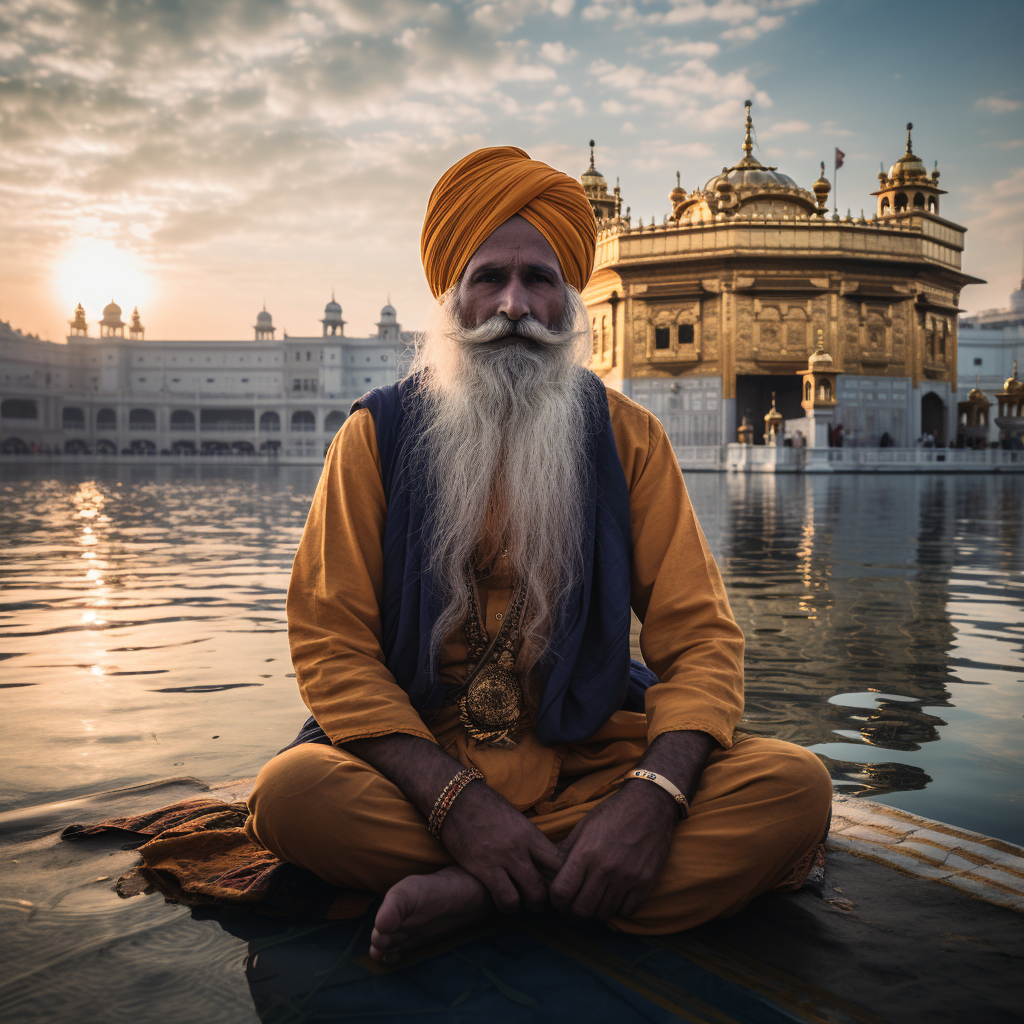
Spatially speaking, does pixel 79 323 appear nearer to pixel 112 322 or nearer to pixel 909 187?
pixel 112 322

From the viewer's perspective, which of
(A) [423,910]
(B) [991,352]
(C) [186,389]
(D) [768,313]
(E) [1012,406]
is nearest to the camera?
(A) [423,910]

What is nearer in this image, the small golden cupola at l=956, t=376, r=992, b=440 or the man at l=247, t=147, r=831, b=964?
the man at l=247, t=147, r=831, b=964

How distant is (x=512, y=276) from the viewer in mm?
1920

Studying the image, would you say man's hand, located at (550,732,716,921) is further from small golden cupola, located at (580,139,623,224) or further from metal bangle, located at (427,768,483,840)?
small golden cupola, located at (580,139,623,224)

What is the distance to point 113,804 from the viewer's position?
2.03m

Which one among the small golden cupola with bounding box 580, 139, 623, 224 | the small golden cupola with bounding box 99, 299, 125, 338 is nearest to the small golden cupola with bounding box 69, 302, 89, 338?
the small golden cupola with bounding box 99, 299, 125, 338

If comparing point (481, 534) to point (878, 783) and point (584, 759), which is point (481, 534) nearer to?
point (584, 759)

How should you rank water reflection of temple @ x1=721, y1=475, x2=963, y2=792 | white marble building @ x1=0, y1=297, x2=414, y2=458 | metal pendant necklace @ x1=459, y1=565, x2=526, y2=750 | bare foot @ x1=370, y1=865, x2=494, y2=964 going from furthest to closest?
1. white marble building @ x1=0, y1=297, x2=414, y2=458
2. water reflection of temple @ x1=721, y1=475, x2=963, y2=792
3. metal pendant necklace @ x1=459, y1=565, x2=526, y2=750
4. bare foot @ x1=370, y1=865, x2=494, y2=964

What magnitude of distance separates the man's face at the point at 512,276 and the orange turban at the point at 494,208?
0.03 metres

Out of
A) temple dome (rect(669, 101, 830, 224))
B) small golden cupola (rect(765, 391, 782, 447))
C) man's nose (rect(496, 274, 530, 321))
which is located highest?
temple dome (rect(669, 101, 830, 224))

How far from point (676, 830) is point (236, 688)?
1963mm

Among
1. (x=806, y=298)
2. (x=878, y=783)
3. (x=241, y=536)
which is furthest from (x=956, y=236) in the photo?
(x=878, y=783)

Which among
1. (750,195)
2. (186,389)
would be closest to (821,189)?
(750,195)

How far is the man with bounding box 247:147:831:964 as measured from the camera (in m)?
1.49
